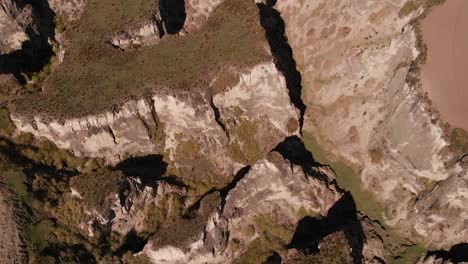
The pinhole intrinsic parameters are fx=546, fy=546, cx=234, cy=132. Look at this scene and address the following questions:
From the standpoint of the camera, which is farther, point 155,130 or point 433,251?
point 155,130

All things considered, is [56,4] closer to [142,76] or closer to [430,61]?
[142,76]

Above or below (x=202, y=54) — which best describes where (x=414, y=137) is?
below

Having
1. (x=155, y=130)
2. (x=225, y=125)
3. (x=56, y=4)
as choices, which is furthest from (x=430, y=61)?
(x=56, y=4)

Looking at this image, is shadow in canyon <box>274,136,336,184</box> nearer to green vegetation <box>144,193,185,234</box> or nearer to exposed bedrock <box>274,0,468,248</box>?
exposed bedrock <box>274,0,468,248</box>

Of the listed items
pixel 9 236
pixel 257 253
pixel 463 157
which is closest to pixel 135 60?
pixel 9 236

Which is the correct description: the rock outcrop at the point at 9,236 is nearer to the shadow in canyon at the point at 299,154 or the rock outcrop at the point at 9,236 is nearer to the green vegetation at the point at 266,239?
the green vegetation at the point at 266,239

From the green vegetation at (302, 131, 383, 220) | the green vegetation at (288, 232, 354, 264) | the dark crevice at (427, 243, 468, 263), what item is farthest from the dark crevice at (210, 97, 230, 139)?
the dark crevice at (427, 243, 468, 263)
